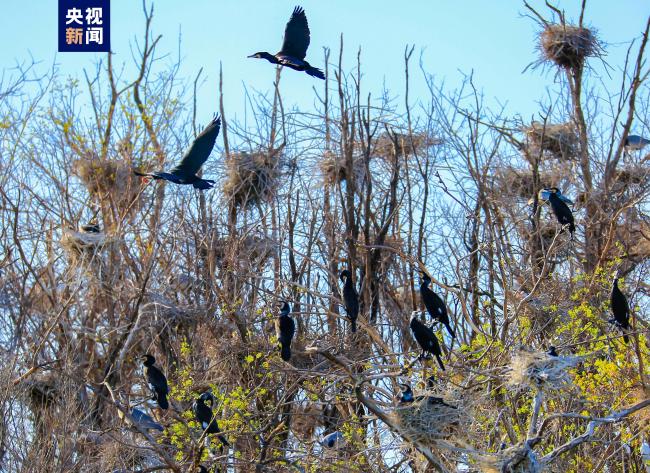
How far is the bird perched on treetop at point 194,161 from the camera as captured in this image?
1230 centimetres

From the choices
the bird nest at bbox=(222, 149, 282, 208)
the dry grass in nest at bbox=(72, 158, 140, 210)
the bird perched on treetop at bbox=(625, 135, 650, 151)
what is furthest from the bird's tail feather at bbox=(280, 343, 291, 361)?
the bird perched on treetop at bbox=(625, 135, 650, 151)

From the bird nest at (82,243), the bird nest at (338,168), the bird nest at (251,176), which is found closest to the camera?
the bird nest at (82,243)

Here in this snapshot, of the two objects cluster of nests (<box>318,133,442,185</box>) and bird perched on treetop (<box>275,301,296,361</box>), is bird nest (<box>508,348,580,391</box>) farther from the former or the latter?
cluster of nests (<box>318,133,442,185</box>)

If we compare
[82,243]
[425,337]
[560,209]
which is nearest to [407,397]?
[425,337]

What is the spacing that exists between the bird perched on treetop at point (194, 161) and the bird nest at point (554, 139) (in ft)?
20.3

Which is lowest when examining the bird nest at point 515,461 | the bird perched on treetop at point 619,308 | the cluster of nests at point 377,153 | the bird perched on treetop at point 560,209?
the bird nest at point 515,461

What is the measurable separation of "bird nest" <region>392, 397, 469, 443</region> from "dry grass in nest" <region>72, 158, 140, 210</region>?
8.57 m

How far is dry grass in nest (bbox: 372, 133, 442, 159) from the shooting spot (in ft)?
55.8

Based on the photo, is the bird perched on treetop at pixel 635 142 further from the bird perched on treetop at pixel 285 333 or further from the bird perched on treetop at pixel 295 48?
the bird perched on treetop at pixel 285 333

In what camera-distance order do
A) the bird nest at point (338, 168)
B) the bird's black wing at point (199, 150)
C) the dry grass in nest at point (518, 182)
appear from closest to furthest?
the bird's black wing at point (199, 150)
the bird nest at point (338, 168)
the dry grass in nest at point (518, 182)

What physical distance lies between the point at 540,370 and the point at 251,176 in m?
8.26

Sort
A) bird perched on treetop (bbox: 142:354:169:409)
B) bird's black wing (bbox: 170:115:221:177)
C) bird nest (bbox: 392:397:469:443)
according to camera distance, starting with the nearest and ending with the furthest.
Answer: bird nest (bbox: 392:397:469:443) < bird perched on treetop (bbox: 142:354:169:409) < bird's black wing (bbox: 170:115:221:177)

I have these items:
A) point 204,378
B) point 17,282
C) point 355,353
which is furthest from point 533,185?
point 17,282

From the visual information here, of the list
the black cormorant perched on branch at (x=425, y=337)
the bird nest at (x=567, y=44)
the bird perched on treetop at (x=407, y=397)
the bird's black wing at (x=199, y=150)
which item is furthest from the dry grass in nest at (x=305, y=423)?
the bird nest at (x=567, y=44)
